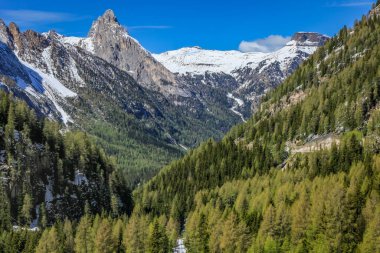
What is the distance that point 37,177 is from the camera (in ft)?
578

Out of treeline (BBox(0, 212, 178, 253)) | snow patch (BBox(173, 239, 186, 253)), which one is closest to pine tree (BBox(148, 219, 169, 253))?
treeline (BBox(0, 212, 178, 253))

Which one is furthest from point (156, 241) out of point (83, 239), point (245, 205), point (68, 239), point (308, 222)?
point (245, 205)

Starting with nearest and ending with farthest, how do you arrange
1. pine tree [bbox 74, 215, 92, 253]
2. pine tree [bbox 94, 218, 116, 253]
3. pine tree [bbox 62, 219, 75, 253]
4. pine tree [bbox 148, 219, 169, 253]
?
pine tree [bbox 148, 219, 169, 253]
pine tree [bbox 94, 218, 116, 253]
pine tree [bbox 74, 215, 92, 253]
pine tree [bbox 62, 219, 75, 253]

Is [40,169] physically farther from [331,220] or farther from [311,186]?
[331,220]

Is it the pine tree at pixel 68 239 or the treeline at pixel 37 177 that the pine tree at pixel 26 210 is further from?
the pine tree at pixel 68 239

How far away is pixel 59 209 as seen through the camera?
174 meters

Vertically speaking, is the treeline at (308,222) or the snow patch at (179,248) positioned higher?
the treeline at (308,222)

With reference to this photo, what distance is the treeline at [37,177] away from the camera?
163875 mm

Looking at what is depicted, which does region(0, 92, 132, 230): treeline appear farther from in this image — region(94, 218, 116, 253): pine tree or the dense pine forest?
region(94, 218, 116, 253): pine tree

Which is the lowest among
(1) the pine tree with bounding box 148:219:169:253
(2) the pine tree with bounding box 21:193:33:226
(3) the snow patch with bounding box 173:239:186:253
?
(3) the snow patch with bounding box 173:239:186:253

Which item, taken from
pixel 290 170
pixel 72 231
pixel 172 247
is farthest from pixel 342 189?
pixel 72 231

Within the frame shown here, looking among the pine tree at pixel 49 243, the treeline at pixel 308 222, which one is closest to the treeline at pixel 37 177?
the pine tree at pixel 49 243

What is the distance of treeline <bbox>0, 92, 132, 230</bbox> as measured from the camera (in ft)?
538

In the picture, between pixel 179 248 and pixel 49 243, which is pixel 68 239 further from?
pixel 179 248
